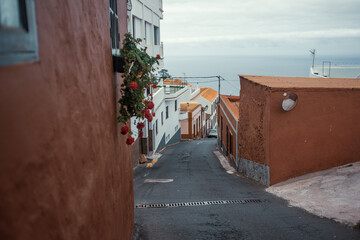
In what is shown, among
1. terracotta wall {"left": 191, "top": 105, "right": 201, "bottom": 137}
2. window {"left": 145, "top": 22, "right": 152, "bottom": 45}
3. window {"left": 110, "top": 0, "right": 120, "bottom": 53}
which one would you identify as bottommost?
terracotta wall {"left": 191, "top": 105, "right": 201, "bottom": 137}

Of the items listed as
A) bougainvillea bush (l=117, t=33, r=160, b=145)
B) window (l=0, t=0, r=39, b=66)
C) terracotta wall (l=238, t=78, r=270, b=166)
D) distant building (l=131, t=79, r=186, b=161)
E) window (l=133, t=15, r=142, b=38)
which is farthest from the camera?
distant building (l=131, t=79, r=186, b=161)

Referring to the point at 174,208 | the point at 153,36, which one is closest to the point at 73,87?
the point at 174,208

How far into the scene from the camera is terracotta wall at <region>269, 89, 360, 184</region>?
11680mm

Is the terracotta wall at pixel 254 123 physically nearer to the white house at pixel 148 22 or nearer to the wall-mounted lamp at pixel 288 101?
the wall-mounted lamp at pixel 288 101

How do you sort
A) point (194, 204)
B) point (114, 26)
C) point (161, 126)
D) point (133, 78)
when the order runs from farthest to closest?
point (161, 126)
point (194, 204)
point (114, 26)
point (133, 78)

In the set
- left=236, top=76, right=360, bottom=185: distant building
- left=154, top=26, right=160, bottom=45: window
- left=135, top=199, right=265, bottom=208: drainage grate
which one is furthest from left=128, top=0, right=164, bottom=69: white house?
left=135, top=199, right=265, bottom=208: drainage grate

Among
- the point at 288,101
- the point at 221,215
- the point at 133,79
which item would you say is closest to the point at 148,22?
the point at 288,101

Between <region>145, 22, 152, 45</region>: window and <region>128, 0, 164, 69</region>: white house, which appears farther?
<region>145, 22, 152, 45</region>: window

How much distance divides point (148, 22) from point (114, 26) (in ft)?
53.2

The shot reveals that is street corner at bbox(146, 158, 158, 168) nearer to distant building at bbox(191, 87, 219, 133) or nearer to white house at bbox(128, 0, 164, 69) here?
white house at bbox(128, 0, 164, 69)

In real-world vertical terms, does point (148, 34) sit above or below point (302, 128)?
above

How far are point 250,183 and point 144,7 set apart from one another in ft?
41.7

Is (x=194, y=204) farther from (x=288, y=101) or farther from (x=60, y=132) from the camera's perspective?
(x=60, y=132)

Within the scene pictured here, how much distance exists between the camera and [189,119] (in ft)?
123
